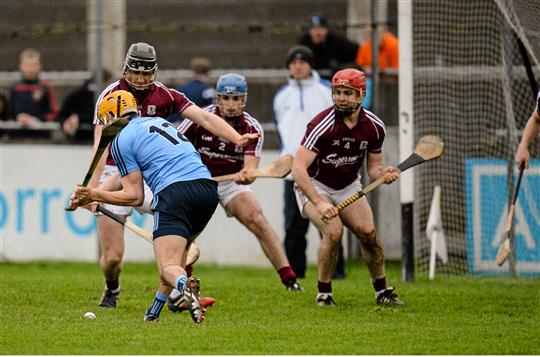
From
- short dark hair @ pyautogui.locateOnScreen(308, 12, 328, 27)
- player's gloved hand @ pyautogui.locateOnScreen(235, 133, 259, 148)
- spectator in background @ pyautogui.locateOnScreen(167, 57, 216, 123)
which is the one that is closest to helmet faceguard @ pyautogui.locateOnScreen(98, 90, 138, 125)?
player's gloved hand @ pyautogui.locateOnScreen(235, 133, 259, 148)

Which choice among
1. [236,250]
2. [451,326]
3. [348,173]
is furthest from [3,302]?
[236,250]

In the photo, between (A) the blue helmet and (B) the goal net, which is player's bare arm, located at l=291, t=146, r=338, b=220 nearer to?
(A) the blue helmet

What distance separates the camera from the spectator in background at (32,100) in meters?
16.7

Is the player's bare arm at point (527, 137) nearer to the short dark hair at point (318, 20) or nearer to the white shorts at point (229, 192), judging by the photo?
the white shorts at point (229, 192)

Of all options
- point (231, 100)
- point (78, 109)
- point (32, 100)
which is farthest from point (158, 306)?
point (32, 100)

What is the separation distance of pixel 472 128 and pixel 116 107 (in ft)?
21.2

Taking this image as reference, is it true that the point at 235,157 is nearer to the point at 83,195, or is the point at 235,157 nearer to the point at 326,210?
the point at 326,210

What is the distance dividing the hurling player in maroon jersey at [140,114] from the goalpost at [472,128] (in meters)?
4.08

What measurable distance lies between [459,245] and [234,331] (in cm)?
637

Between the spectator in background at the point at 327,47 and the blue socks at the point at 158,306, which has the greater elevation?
the spectator in background at the point at 327,47

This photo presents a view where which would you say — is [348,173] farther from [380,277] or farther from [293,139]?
[293,139]

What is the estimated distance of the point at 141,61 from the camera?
1029 cm

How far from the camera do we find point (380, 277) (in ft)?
36.3

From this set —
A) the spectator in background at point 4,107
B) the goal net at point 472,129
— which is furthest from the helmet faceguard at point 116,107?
the spectator in background at point 4,107
